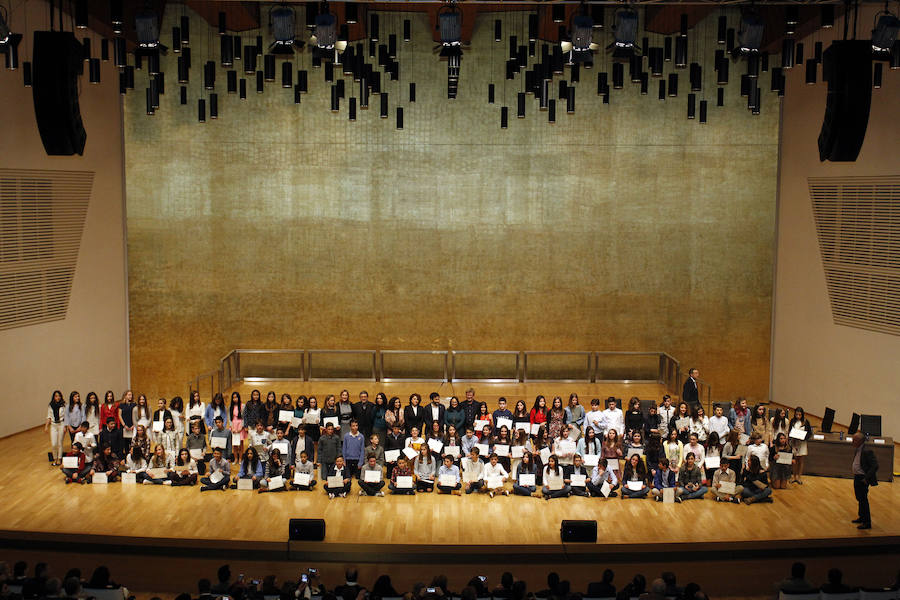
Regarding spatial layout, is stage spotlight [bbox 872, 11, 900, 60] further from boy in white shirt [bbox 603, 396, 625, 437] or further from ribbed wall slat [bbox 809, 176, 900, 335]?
boy in white shirt [bbox 603, 396, 625, 437]

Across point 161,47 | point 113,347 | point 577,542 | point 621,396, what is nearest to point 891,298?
point 621,396

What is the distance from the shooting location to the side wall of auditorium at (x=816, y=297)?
13625mm

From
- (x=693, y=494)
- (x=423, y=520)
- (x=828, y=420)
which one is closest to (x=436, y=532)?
(x=423, y=520)

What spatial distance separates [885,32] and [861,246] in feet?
18.6

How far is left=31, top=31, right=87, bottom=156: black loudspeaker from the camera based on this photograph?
920cm

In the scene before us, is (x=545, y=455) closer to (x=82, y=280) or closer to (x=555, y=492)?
(x=555, y=492)

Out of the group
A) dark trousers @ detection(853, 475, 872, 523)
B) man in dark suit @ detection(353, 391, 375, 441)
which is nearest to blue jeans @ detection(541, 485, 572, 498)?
man in dark suit @ detection(353, 391, 375, 441)

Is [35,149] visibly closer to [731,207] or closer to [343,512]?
[343,512]

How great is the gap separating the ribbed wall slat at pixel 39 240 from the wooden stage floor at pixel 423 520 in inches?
129

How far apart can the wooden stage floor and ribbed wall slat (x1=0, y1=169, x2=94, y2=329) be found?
3283 millimetres

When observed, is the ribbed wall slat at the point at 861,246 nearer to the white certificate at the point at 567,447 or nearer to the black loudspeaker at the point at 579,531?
the white certificate at the point at 567,447

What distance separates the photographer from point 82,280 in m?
15.2

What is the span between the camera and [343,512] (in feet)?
35.0

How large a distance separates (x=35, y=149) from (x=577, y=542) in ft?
35.2
